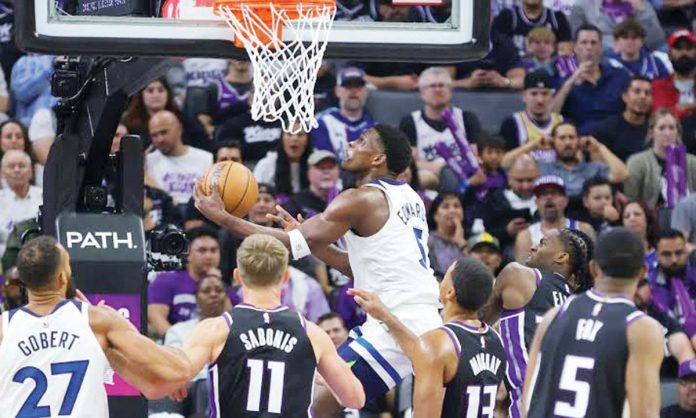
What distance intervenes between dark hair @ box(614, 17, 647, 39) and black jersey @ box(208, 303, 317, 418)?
8.55m

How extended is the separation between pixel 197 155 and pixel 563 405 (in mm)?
6672

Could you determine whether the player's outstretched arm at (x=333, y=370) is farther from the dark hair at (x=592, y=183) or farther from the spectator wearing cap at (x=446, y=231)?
the dark hair at (x=592, y=183)

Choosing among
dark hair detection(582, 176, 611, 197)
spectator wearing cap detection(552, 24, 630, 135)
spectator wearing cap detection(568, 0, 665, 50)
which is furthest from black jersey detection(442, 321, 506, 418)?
spectator wearing cap detection(568, 0, 665, 50)

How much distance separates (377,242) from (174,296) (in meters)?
3.46

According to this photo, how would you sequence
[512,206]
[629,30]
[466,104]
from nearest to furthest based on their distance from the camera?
[512,206] < [466,104] < [629,30]

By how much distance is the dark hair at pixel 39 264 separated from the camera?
6592 millimetres

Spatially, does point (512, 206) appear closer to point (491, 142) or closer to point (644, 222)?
point (491, 142)

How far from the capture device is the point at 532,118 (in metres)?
13.8

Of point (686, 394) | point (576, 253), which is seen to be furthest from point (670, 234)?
point (576, 253)

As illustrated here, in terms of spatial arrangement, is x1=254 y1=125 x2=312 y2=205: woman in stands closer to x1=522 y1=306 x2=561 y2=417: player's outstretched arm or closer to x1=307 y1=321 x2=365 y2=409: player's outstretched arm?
x1=307 y1=321 x2=365 y2=409: player's outstretched arm

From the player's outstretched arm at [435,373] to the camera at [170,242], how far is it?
5.71 ft

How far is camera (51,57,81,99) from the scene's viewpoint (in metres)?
8.59

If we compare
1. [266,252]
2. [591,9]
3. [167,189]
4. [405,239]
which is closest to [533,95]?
[591,9]

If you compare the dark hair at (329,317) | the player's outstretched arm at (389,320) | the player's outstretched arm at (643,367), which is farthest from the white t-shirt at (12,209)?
the player's outstretched arm at (643,367)
